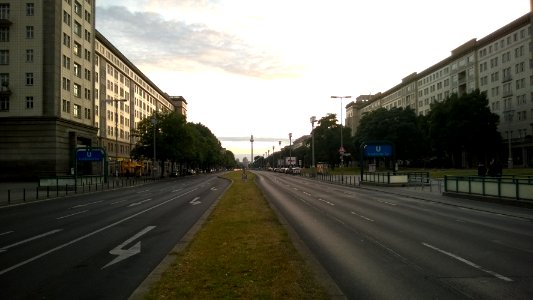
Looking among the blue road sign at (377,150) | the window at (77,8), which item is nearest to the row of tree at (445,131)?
the blue road sign at (377,150)

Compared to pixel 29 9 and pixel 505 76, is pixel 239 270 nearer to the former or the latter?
pixel 29 9

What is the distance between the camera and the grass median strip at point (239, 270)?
7.01 meters

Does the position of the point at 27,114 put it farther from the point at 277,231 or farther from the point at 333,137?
the point at 333,137

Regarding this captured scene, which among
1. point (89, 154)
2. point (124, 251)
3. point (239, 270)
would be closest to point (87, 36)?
point (89, 154)

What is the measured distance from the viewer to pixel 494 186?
25547mm

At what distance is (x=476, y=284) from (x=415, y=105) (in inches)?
5537

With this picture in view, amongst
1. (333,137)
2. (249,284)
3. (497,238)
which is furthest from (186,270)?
(333,137)

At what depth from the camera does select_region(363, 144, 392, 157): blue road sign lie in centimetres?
5041

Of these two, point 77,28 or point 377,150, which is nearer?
point 377,150

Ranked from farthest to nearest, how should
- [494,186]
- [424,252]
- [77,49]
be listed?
[77,49] < [494,186] < [424,252]

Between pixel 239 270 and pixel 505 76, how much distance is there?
98.3 metres

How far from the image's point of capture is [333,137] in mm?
127250

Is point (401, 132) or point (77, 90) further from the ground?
point (77, 90)

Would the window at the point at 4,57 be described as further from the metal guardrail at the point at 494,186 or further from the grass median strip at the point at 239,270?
the grass median strip at the point at 239,270
